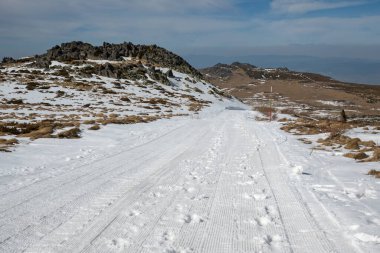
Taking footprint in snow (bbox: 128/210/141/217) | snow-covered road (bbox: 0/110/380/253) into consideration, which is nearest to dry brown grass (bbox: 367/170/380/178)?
snow-covered road (bbox: 0/110/380/253)

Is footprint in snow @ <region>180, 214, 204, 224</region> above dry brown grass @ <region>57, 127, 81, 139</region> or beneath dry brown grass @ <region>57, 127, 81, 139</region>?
above

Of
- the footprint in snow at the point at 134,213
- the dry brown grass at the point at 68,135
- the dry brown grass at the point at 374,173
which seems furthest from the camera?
the dry brown grass at the point at 68,135

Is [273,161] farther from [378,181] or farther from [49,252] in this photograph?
[49,252]

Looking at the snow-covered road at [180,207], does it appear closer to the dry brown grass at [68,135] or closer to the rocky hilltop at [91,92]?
the dry brown grass at [68,135]

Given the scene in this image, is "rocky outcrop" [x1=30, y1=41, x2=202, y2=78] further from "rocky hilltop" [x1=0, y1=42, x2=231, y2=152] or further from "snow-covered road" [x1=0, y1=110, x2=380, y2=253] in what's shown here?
"snow-covered road" [x1=0, y1=110, x2=380, y2=253]

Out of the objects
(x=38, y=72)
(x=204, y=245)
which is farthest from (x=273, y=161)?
(x=38, y=72)

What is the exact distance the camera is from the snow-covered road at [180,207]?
5.12 meters

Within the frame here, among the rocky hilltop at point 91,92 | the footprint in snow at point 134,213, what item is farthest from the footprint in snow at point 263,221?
the rocky hilltop at point 91,92

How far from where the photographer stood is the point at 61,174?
9375 millimetres

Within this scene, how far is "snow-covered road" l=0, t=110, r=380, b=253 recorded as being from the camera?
5121mm

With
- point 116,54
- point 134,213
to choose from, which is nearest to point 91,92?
point 134,213

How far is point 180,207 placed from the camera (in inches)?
264

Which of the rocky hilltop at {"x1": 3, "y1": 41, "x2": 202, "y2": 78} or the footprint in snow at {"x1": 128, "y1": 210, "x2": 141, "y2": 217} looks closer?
the footprint in snow at {"x1": 128, "y1": 210, "x2": 141, "y2": 217}

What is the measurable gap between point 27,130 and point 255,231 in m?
16.3
